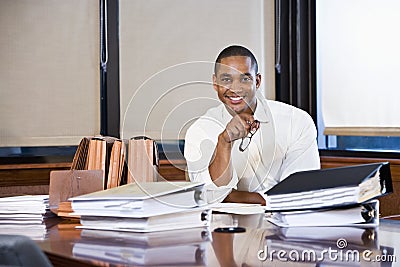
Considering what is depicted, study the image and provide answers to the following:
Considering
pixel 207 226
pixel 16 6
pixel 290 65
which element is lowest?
pixel 207 226

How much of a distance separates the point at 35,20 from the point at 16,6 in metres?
0.12

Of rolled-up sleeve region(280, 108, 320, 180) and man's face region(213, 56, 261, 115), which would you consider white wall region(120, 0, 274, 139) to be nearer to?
rolled-up sleeve region(280, 108, 320, 180)

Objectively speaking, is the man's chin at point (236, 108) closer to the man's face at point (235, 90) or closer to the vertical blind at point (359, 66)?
the man's face at point (235, 90)

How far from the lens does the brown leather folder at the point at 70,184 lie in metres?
2.04

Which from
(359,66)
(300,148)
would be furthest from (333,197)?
(359,66)

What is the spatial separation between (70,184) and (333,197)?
0.78 metres

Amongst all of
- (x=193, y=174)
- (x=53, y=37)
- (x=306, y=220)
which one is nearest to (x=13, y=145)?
(x=53, y=37)

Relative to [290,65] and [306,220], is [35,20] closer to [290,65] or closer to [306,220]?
[290,65]

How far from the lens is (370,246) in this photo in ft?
5.07

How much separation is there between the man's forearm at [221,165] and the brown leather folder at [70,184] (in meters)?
0.34

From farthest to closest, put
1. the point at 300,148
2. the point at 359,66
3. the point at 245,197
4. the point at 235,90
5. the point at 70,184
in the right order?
1. the point at 359,66
2. the point at 300,148
3. the point at 245,197
4. the point at 70,184
5. the point at 235,90

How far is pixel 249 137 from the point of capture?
81.7 inches

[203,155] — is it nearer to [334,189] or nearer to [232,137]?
[232,137]

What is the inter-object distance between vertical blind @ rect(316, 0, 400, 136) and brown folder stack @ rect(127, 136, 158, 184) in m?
2.02
